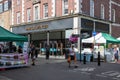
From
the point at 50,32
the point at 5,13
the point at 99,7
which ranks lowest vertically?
the point at 50,32

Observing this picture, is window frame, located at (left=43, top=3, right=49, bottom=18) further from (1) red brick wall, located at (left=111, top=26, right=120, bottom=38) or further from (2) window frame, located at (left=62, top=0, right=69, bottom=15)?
(1) red brick wall, located at (left=111, top=26, right=120, bottom=38)

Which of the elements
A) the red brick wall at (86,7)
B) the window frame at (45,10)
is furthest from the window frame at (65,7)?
the window frame at (45,10)

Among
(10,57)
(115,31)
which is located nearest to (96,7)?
(115,31)

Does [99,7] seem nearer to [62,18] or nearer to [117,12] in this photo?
[117,12]

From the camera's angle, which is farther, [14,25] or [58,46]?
[14,25]

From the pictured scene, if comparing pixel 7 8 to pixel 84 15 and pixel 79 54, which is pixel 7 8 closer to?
A: pixel 84 15

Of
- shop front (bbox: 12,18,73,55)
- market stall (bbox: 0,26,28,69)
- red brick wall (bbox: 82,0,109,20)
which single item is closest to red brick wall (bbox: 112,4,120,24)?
red brick wall (bbox: 82,0,109,20)

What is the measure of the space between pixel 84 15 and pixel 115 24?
29.7 feet

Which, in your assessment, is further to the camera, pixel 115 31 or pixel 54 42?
pixel 115 31

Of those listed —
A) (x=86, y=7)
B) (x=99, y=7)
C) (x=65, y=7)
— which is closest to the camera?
(x=86, y=7)

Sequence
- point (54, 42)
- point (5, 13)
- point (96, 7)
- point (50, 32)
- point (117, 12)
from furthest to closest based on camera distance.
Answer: point (5, 13), point (117, 12), point (50, 32), point (96, 7), point (54, 42)

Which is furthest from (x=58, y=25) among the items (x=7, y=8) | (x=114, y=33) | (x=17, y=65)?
(x=7, y=8)

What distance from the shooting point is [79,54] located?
919 inches

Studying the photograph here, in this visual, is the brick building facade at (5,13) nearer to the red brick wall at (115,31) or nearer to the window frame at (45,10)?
the window frame at (45,10)
